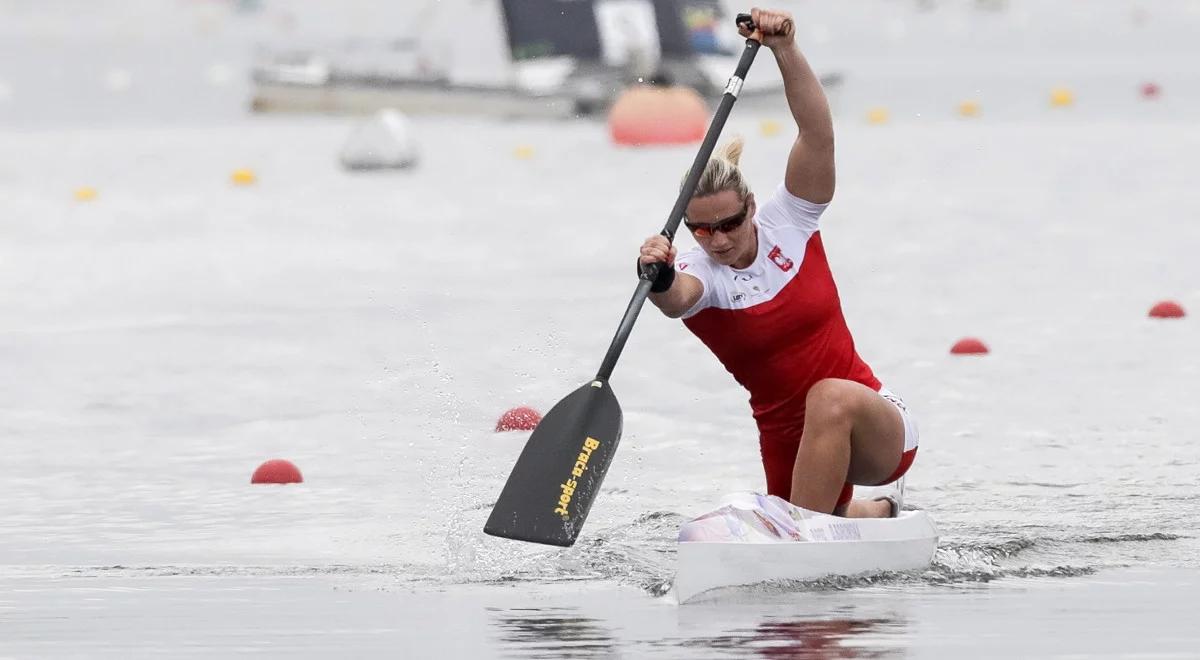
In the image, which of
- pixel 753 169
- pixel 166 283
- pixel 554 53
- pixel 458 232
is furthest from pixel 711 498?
pixel 554 53

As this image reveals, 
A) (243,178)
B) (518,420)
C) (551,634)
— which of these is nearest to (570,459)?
(551,634)

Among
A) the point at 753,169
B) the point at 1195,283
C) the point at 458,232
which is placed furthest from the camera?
the point at 753,169

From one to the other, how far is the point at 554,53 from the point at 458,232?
15.9 metres

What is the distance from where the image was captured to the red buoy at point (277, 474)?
27.5ft

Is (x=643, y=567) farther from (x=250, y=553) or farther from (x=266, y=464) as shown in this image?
(x=266, y=464)

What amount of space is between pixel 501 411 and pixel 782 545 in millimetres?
3843

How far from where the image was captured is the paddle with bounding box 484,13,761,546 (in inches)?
251

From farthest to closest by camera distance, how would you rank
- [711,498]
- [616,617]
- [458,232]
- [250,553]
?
[458,232]
[711,498]
[250,553]
[616,617]

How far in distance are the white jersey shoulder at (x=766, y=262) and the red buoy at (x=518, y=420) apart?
298 cm

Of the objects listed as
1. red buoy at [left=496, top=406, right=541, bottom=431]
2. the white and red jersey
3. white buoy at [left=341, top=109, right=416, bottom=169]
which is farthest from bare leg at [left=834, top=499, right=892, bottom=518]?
white buoy at [left=341, top=109, right=416, bottom=169]

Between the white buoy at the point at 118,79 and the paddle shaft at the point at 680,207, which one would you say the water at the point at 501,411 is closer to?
the paddle shaft at the point at 680,207

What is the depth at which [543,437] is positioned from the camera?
21.7 ft

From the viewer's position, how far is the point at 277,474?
8375mm

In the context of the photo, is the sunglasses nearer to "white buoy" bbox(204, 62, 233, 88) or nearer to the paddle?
the paddle
